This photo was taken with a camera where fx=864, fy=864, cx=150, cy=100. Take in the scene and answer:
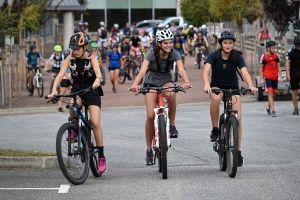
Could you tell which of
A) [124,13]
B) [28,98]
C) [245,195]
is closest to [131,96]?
[28,98]

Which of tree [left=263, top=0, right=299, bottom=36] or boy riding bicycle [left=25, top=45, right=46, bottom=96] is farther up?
Answer: tree [left=263, top=0, right=299, bottom=36]

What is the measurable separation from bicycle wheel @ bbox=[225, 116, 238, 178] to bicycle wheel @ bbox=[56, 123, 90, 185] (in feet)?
5.44

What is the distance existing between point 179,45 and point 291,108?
1154cm

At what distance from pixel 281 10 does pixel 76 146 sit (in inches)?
906

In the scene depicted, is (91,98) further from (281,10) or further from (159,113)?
(281,10)

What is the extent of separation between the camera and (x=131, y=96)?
25344 mm

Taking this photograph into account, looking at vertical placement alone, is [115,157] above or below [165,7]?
below

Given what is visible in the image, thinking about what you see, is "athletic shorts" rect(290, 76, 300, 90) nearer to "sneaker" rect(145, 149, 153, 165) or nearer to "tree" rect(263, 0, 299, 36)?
"sneaker" rect(145, 149, 153, 165)

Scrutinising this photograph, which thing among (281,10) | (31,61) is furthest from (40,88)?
(281,10)

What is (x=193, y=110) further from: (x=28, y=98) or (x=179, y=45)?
(x=179, y=45)

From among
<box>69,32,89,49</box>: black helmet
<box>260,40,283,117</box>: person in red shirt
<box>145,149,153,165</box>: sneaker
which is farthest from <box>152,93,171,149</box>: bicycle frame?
<box>260,40,283,117</box>: person in red shirt

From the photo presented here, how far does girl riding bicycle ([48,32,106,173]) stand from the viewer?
33.1 ft

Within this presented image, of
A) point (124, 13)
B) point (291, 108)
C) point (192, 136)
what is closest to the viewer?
point (192, 136)

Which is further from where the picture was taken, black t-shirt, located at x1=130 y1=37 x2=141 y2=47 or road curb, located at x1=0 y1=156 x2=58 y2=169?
black t-shirt, located at x1=130 y1=37 x2=141 y2=47
